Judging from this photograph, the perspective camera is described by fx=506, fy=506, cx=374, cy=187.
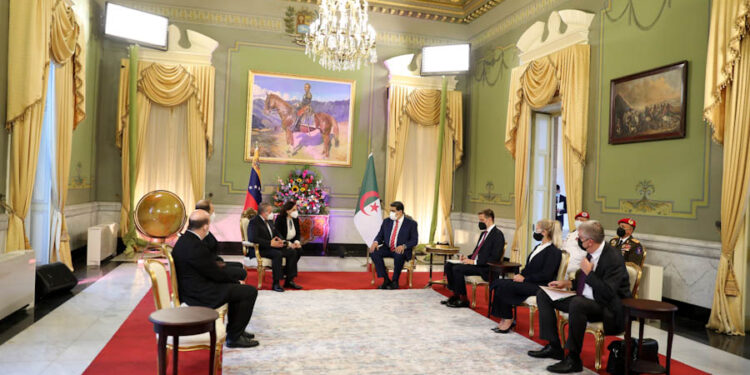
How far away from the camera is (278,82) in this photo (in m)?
10.5

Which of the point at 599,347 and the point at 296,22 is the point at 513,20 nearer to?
the point at 296,22

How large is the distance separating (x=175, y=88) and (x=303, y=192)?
3.19 m

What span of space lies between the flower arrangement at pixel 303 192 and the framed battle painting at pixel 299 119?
38cm

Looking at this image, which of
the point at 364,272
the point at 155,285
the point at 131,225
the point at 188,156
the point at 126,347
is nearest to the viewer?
the point at 155,285

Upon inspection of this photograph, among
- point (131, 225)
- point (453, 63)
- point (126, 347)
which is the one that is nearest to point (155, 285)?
point (126, 347)

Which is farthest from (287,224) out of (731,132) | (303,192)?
(731,132)

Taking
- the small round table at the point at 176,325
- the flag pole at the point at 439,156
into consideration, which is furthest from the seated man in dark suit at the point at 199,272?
the flag pole at the point at 439,156

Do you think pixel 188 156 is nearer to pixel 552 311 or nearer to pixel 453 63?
pixel 453 63

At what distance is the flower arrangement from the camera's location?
1010 cm

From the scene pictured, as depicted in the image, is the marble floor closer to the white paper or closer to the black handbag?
the black handbag

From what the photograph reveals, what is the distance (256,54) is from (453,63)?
4.13 m

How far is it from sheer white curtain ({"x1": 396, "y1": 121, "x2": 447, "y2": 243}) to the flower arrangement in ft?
6.07

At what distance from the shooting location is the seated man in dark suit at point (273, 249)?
7059 millimetres

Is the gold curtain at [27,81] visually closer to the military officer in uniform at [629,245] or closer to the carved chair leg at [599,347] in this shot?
the carved chair leg at [599,347]
